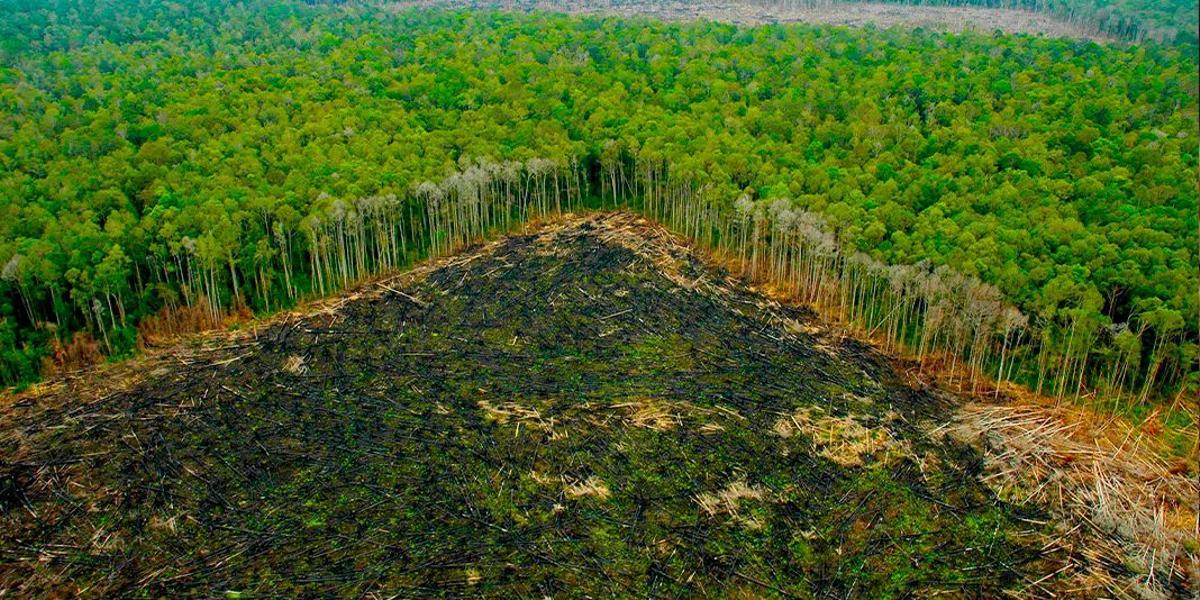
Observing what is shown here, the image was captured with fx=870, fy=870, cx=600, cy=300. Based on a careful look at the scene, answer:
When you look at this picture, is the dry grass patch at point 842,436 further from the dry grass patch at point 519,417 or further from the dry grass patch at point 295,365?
the dry grass patch at point 295,365

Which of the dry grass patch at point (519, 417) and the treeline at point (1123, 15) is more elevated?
the treeline at point (1123, 15)

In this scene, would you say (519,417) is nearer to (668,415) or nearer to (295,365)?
(668,415)

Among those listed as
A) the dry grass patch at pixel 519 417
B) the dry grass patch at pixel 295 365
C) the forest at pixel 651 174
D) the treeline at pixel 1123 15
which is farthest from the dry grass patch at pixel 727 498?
the treeline at pixel 1123 15

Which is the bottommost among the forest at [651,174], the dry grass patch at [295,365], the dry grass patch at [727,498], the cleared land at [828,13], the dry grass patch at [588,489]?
the dry grass patch at [727,498]

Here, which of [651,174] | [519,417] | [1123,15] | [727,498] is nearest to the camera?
[727,498]

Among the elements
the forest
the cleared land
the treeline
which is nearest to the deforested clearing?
the forest

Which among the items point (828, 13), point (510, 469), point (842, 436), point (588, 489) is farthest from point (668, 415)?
point (828, 13)

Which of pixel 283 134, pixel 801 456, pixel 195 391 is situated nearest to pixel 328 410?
pixel 195 391
